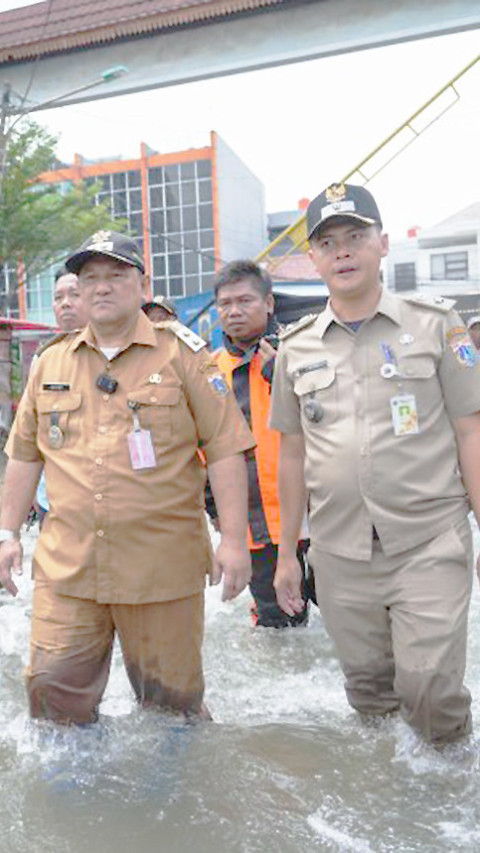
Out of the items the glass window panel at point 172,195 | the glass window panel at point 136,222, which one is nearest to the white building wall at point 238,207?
the glass window panel at point 172,195

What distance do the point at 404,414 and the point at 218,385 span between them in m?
0.69

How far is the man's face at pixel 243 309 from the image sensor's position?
14.7ft

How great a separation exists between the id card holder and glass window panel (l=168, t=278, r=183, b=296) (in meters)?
33.8

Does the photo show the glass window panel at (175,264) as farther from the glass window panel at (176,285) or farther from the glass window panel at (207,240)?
the glass window panel at (207,240)

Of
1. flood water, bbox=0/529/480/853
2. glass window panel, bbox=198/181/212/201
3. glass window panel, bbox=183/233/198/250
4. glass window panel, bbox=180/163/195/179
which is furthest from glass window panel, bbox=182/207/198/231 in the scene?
flood water, bbox=0/529/480/853

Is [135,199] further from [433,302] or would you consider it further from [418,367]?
[418,367]

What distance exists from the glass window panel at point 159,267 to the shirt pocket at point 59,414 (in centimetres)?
3423

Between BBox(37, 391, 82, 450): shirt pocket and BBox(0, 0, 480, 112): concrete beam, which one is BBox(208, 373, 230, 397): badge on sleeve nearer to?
BBox(37, 391, 82, 450): shirt pocket

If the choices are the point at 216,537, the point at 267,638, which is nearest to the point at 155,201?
the point at 216,537

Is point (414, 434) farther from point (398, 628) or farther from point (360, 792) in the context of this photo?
point (360, 792)

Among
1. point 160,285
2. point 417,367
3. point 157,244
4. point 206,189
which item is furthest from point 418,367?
point 157,244

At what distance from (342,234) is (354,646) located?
1.44 meters

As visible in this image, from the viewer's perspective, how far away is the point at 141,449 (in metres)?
2.99

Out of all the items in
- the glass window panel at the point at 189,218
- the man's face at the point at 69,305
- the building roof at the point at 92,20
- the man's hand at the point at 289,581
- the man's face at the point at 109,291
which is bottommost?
the man's hand at the point at 289,581
